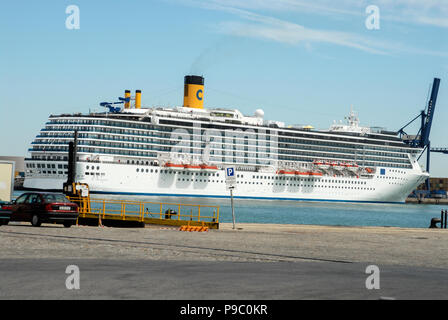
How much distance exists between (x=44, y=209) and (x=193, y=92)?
87.6 m

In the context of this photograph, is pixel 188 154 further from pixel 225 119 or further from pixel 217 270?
pixel 217 270

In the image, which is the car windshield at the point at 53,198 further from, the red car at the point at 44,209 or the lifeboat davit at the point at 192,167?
the lifeboat davit at the point at 192,167

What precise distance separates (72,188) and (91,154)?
58.4 metres

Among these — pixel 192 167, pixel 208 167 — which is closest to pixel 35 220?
pixel 192 167

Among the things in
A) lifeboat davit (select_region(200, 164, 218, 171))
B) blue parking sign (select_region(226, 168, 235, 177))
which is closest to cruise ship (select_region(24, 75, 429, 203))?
lifeboat davit (select_region(200, 164, 218, 171))

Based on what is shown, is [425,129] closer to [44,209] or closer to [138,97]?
[138,97]

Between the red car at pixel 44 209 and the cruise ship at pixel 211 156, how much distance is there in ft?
200

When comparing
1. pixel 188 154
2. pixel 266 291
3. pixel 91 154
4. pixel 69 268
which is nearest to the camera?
pixel 266 291

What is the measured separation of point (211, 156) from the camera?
104125 mm

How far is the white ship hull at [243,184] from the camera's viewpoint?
3755 inches

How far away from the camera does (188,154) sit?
338 feet

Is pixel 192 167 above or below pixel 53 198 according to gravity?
above

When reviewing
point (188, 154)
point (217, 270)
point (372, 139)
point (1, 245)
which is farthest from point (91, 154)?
point (217, 270)
